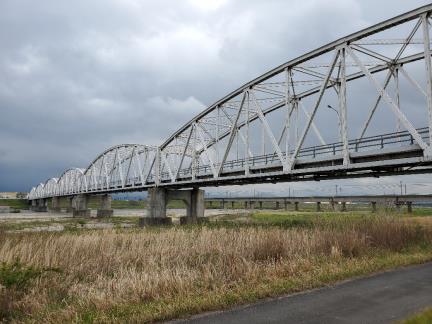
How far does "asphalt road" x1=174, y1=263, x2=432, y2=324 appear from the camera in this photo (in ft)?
27.1

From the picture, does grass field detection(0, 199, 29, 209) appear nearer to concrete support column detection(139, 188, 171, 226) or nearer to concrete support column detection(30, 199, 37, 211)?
concrete support column detection(30, 199, 37, 211)

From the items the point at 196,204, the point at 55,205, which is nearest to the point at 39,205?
the point at 55,205

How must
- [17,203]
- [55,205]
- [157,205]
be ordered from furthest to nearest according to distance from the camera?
[17,203] < [55,205] < [157,205]

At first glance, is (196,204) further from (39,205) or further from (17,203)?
(17,203)

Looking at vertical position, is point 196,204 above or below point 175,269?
above

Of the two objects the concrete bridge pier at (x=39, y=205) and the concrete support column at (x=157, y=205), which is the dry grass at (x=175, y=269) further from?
the concrete bridge pier at (x=39, y=205)

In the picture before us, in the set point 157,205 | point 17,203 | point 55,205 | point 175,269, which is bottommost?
point 175,269

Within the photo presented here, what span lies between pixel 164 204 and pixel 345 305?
4767 cm

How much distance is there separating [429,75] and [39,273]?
19.0m

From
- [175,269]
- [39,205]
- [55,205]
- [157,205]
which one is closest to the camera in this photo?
[175,269]

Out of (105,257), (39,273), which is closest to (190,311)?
(39,273)

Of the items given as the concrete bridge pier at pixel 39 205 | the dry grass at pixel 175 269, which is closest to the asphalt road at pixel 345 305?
the dry grass at pixel 175 269

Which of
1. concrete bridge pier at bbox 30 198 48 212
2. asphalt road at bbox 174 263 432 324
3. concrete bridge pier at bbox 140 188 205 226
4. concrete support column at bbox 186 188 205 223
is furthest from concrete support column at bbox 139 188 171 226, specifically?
concrete bridge pier at bbox 30 198 48 212

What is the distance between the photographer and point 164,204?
55.7m
